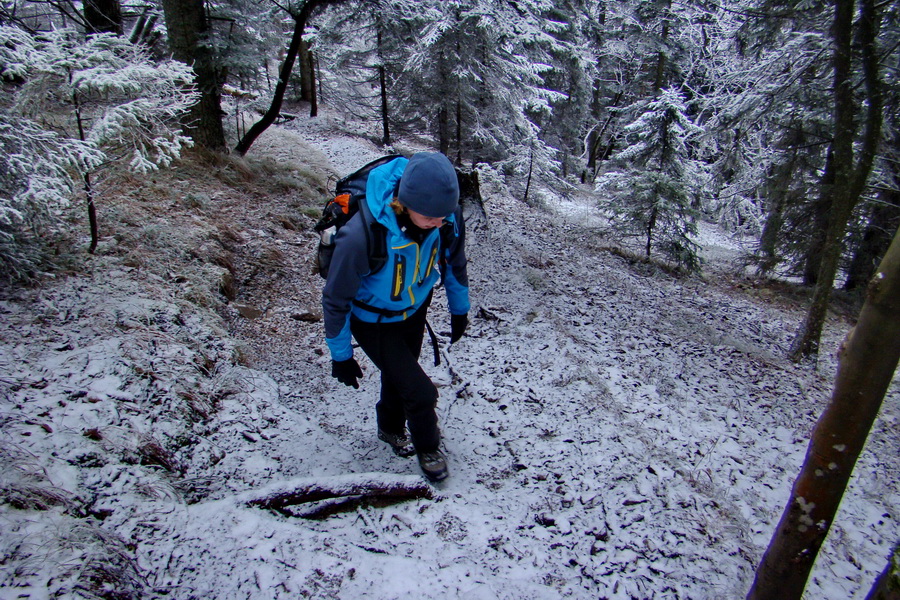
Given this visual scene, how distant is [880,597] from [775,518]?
6.76ft

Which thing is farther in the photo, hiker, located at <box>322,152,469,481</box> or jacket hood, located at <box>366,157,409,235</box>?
jacket hood, located at <box>366,157,409,235</box>

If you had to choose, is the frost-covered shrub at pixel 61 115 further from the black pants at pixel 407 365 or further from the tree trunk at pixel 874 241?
the tree trunk at pixel 874 241

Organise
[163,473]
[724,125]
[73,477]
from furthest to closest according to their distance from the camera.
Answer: [724,125] < [163,473] < [73,477]

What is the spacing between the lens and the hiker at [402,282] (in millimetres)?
2859

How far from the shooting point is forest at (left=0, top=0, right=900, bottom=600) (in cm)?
258

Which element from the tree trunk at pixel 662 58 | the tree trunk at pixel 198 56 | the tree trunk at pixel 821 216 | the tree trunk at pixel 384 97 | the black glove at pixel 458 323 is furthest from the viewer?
the tree trunk at pixel 662 58

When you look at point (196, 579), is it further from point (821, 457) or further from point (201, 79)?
point (201, 79)

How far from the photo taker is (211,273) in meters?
5.95

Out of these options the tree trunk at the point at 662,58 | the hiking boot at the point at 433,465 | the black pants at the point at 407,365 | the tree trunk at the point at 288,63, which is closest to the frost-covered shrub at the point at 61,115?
the black pants at the point at 407,365

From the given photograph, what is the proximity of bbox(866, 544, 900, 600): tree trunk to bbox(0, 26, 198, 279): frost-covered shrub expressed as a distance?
5.88m

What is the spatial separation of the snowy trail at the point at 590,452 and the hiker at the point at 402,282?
74 centimetres

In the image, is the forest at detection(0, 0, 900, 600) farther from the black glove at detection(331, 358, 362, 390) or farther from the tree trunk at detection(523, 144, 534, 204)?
the tree trunk at detection(523, 144, 534, 204)

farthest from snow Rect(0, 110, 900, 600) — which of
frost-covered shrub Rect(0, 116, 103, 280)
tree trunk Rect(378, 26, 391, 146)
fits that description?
tree trunk Rect(378, 26, 391, 146)

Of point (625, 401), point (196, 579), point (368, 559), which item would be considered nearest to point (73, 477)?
point (196, 579)
